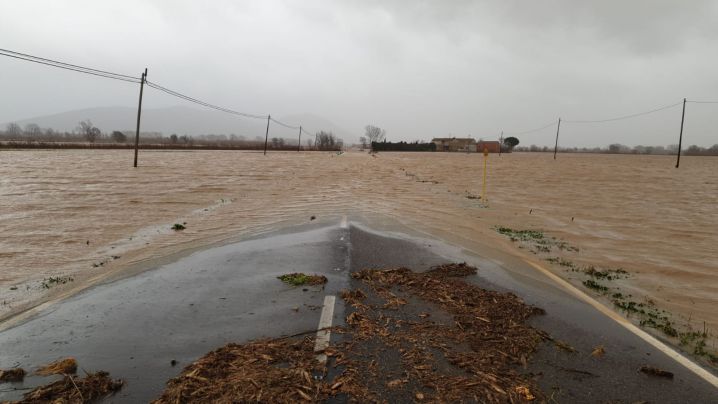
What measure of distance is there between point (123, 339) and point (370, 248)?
468cm

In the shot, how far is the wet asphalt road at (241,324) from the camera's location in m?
3.44

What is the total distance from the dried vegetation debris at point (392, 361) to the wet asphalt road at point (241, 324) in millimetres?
226

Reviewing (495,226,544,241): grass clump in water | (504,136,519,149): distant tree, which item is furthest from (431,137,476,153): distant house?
(495,226,544,241): grass clump in water

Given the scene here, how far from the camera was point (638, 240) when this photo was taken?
10.3 metres

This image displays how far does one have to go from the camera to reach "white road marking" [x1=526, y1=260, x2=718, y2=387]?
3723 millimetres

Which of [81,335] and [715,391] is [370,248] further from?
[715,391]

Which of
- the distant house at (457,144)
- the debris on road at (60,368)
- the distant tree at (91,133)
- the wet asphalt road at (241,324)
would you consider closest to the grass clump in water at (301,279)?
the wet asphalt road at (241,324)

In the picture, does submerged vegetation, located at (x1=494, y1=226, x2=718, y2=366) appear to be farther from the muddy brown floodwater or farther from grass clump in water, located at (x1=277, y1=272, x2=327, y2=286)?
grass clump in water, located at (x1=277, y1=272, x2=327, y2=286)

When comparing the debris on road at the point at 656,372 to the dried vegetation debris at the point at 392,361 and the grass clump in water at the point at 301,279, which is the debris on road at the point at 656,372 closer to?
the dried vegetation debris at the point at 392,361

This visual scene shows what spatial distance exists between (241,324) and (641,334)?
4.33 metres

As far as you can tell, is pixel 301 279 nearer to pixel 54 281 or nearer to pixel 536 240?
pixel 54 281

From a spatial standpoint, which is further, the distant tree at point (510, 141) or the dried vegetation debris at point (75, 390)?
the distant tree at point (510, 141)

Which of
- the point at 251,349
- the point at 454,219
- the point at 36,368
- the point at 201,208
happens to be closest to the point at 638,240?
the point at 454,219

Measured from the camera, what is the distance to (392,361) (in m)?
3.59
